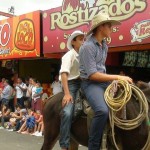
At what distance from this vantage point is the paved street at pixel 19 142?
32.1ft

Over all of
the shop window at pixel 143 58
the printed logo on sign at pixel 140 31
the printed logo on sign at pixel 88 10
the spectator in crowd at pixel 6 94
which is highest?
the printed logo on sign at pixel 88 10

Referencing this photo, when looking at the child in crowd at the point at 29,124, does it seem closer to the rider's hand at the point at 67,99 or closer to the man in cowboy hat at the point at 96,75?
the rider's hand at the point at 67,99

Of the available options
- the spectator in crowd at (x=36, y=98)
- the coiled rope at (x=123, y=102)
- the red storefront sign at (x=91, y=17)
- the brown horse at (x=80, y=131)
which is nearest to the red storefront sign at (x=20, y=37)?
the red storefront sign at (x=91, y=17)

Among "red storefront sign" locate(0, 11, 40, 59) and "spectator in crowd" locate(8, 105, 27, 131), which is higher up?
"red storefront sign" locate(0, 11, 40, 59)

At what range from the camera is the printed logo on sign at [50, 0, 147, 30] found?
420 inches

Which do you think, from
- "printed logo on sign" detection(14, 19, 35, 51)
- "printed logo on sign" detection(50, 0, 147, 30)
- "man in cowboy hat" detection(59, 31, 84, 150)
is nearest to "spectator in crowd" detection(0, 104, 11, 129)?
"printed logo on sign" detection(14, 19, 35, 51)

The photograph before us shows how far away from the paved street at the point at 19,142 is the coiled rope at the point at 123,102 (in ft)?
16.9

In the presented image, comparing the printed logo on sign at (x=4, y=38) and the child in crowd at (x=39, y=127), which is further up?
the printed logo on sign at (x=4, y=38)

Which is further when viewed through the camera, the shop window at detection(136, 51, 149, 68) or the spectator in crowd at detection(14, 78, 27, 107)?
the spectator in crowd at detection(14, 78, 27, 107)

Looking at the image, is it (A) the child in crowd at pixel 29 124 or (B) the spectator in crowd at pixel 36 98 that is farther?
(B) the spectator in crowd at pixel 36 98

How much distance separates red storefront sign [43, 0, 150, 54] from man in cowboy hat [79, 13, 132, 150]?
221 inches

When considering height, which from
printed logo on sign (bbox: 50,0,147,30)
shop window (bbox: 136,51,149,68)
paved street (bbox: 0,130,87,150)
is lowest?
paved street (bbox: 0,130,87,150)

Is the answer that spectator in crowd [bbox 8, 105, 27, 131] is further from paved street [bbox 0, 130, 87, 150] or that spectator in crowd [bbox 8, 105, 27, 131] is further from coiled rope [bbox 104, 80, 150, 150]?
coiled rope [bbox 104, 80, 150, 150]

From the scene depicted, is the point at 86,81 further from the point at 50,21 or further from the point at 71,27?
the point at 50,21
